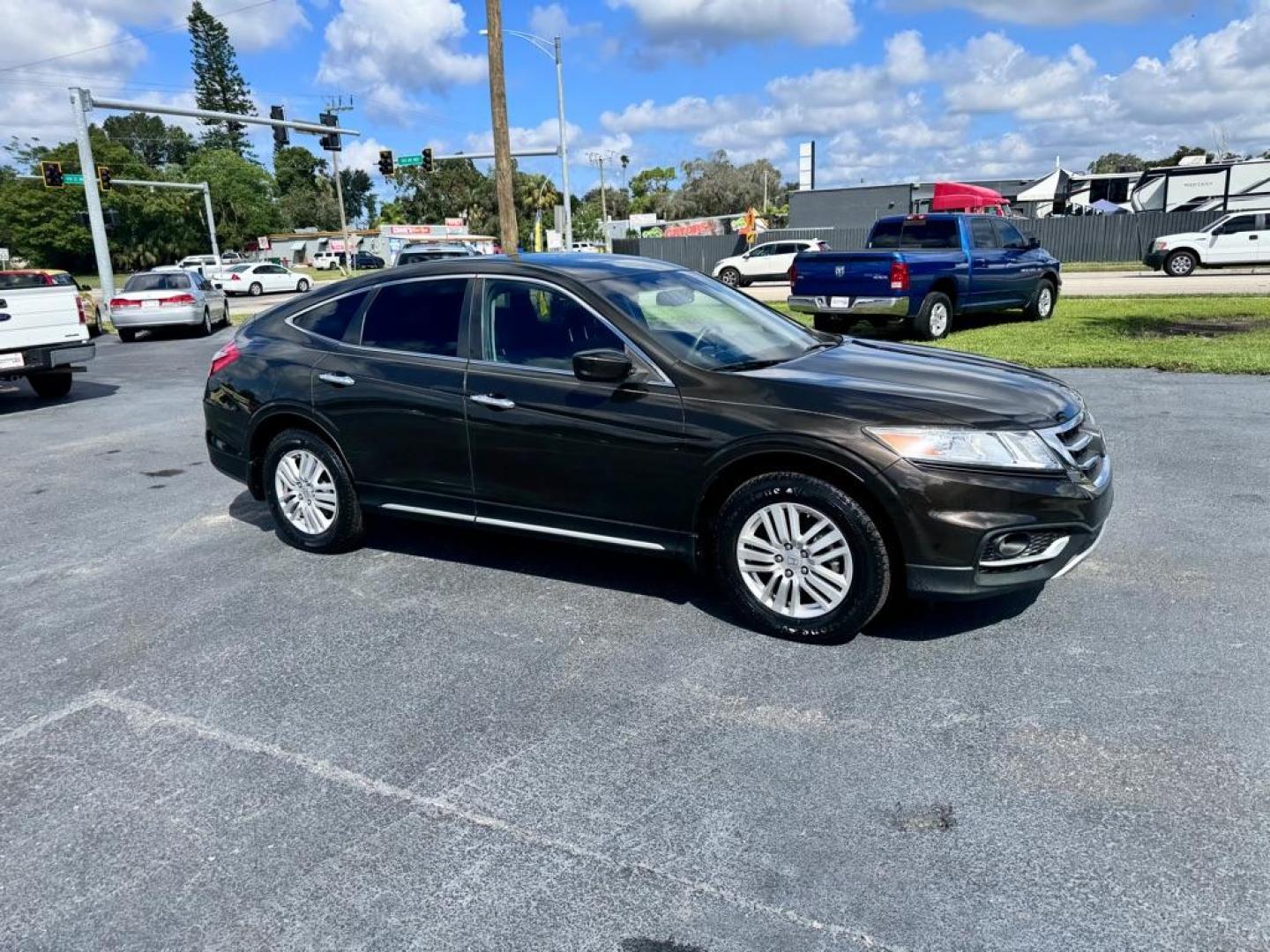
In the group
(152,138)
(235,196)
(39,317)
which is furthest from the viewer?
(152,138)

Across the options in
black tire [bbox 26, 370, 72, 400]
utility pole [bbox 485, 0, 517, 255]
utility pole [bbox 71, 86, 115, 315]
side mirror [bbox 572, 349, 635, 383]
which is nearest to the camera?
side mirror [bbox 572, 349, 635, 383]

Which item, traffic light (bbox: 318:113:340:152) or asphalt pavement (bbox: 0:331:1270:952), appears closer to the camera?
asphalt pavement (bbox: 0:331:1270:952)

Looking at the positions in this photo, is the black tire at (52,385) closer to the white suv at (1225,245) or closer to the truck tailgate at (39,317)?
the truck tailgate at (39,317)

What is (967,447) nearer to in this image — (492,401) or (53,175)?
(492,401)

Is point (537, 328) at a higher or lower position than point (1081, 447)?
higher

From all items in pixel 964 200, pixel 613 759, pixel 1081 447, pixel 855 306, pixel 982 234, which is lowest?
pixel 613 759

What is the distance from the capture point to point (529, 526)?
15.9ft

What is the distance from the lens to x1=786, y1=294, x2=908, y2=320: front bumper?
1353cm

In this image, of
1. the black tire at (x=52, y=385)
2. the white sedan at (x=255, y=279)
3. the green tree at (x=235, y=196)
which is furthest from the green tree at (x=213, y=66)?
the black tire at (x=52, y=385)

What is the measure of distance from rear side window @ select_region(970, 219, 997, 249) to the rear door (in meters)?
17.1

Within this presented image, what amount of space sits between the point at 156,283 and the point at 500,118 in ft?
28.2

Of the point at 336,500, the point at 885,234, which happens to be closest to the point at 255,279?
the point at 885,234

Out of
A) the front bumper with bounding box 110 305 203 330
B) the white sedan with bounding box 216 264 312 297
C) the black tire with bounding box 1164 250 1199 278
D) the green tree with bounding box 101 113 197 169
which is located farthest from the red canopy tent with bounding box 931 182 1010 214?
the green tree with bounding box 101 113 197 169

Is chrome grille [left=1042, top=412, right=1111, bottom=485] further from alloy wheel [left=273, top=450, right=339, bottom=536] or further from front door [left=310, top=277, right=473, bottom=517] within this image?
alloy wheel [left=273, top=450, right=339, bottom=536]
